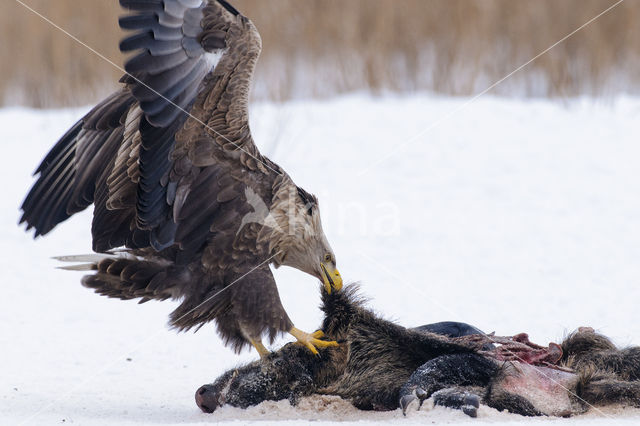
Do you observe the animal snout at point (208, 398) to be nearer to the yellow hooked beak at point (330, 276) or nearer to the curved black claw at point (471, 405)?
the yellow hooked beak at point (330, 276)

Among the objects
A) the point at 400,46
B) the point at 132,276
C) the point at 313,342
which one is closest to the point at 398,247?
the point at 132,276

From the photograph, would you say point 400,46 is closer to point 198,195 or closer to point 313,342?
point 198,195

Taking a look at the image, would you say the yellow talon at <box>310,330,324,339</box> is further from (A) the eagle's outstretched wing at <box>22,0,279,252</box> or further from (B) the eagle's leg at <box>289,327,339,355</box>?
(A) the eagle's outstretched wing at <box>22,0,279,252</box>

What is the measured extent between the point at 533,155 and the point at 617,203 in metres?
1.38

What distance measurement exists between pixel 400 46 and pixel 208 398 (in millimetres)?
8710

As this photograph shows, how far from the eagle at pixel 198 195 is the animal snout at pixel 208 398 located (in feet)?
1.60

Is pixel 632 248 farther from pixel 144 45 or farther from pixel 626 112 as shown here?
pixel 144 45

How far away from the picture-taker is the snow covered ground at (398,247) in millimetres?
5230

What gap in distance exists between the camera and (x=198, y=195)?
4.91 m

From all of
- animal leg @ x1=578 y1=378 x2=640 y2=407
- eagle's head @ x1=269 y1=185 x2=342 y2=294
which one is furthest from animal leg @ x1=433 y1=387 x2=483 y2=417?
eagle's head @ x1=269 y1=185 x2=342 y2=294

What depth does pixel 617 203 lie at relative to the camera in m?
9.13

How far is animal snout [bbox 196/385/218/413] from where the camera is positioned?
4344mm

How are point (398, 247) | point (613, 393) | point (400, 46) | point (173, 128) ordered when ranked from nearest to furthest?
point (613, 393) → point (173, 128) → point (398, 247) → point (400, 46)

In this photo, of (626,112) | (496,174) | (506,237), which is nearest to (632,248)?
(506,237)
